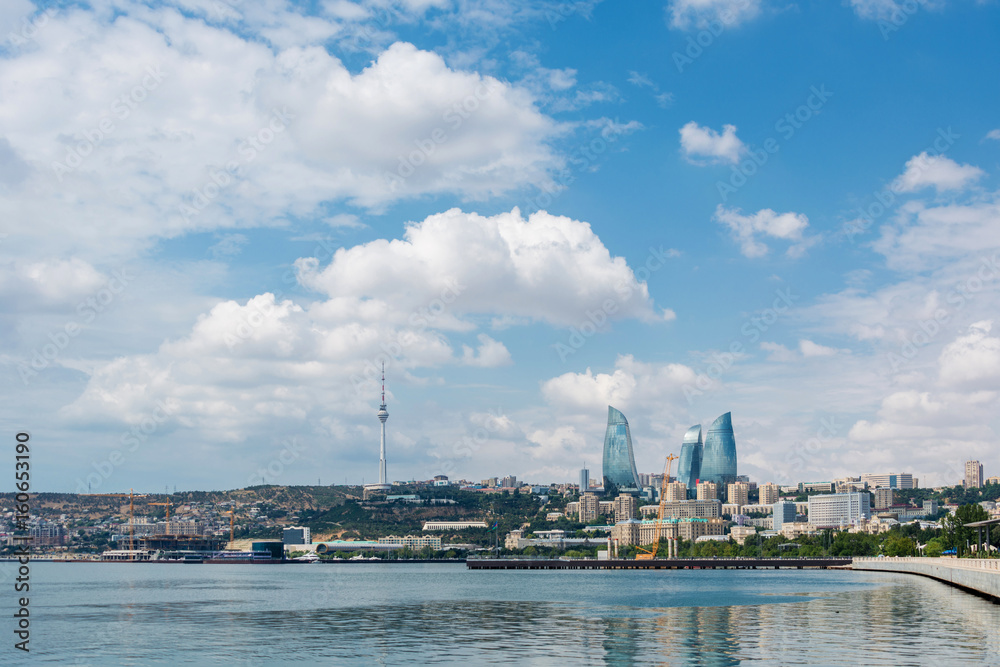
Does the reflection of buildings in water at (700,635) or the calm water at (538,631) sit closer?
the reflection of buildings in water at (700,635)

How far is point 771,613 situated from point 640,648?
894 inches

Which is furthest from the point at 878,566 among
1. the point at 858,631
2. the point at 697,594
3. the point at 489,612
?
the point at 858,631

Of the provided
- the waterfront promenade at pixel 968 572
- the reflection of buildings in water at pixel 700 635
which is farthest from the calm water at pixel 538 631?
the waterfront promenade at pixel 968 572

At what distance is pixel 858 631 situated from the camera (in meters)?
49.4

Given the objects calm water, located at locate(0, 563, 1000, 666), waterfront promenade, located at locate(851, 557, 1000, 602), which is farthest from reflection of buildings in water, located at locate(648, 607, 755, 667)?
waterfront promenade, located at locate(851, 557, 1000, 602)

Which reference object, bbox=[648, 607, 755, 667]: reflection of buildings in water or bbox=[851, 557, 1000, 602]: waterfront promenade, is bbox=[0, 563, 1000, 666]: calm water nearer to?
bbox=[648, 607, 755, 667]: reflection of buildings in water

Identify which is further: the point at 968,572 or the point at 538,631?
the point at 968,572

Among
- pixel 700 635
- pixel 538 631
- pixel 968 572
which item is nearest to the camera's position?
pixel 700 635

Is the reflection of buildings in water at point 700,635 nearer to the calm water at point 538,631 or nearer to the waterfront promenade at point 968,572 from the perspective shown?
the calm water at point 538,631

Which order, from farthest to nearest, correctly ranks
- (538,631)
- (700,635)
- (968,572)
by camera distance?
(968,572) < (538,631) < (700,635)

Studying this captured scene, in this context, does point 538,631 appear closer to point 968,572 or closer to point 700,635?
point 700,635

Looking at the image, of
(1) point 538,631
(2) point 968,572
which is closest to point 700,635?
(1) point 538,631

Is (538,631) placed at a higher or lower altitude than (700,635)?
lower

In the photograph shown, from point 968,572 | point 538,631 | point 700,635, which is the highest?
point 700,635
